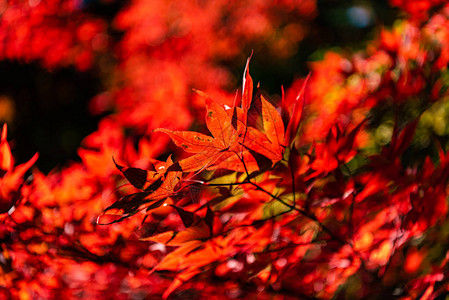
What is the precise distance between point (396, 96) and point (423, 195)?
1.13 feet

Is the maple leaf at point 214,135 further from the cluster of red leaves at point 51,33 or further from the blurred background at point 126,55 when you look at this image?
the cluster of red leaves at point 51,33

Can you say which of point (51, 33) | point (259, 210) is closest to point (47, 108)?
point (51, 33)

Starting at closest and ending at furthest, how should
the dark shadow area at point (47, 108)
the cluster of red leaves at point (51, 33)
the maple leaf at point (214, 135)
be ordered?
the maple leaf at point (214, 135)
the cluster of red leaves at point (51, 33)
the dark shadow area at point (47, 108)

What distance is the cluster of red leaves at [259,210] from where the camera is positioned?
432mm

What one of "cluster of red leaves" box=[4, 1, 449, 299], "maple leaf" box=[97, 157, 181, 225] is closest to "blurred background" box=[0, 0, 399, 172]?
"cluster of red leaves" box=[4, 1, 449, 299]

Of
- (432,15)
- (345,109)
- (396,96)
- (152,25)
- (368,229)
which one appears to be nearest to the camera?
(368,229)

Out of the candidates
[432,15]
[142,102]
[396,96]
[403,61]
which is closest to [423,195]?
[396,96]

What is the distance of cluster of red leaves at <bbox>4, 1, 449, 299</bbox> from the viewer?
432mm

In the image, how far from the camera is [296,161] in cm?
46

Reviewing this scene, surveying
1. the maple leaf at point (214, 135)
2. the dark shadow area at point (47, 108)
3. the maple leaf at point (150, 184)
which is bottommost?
the dark shadow area at point (47, 108)

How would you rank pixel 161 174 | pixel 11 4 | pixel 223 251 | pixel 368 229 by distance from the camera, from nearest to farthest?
pixel 161 174 → pixel 223 251 → pixel 368 229 → pixel 11 4

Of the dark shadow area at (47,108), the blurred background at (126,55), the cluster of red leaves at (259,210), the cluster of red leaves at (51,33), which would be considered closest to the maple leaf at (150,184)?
the cluster of red leaves at (259,210)

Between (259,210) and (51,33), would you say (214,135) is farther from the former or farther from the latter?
(51,33)

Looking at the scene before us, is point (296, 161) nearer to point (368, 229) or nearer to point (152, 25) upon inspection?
point (368, 229)
